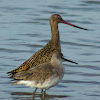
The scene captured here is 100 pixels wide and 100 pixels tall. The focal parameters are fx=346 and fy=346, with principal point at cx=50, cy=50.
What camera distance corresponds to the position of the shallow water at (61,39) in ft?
24.7

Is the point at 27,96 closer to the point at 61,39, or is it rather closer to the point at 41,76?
the point at 41,76

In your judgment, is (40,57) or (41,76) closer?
(41,76)

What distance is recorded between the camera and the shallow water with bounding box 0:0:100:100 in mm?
7543

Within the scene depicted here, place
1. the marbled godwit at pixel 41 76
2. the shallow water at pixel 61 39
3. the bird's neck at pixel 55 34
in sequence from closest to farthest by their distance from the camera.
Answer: the marbled godwit at pixel 41 76, the shallow water at pixel 61 39, the bird's neck at pixel 55 34

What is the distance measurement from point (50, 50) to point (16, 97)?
1.24 m

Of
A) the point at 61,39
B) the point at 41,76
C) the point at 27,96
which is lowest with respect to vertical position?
the point at 27,96

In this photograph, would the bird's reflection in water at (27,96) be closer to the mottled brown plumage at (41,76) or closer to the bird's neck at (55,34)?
the mottled brown plumage at (41,76)

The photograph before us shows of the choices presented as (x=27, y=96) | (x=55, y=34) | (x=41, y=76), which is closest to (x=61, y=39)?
(x=55, y=34)

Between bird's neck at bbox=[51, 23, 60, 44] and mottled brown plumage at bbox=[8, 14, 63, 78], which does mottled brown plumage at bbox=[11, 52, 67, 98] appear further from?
bird's neck at bbox=[51, 23, 60, 44]

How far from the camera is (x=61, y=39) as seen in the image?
12.9 m

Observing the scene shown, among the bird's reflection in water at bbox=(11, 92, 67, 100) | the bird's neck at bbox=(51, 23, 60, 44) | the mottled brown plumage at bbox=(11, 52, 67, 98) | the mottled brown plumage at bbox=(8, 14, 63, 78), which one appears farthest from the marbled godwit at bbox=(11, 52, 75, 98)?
the bird's neck at bbox=(51, 23, 60, 44)

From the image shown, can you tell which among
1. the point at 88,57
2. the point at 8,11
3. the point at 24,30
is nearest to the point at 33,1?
the point at 8,11

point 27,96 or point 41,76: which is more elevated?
point 41,76

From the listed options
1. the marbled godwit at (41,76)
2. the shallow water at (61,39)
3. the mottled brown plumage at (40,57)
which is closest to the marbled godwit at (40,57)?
the mottled brown plumage at (40,57)
